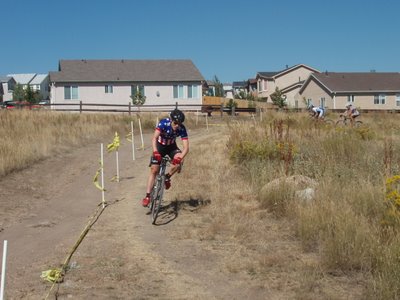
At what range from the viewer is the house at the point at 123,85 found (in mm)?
48719

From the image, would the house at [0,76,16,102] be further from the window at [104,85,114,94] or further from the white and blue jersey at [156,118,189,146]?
the white and blue jersey at [156,118,189,146]

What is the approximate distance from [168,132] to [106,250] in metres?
2.49

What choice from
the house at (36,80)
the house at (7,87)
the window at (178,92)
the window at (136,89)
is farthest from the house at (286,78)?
the house at (7,87)

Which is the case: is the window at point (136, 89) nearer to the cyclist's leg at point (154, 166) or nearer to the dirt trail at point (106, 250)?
the dirt trail at point (106, 250)

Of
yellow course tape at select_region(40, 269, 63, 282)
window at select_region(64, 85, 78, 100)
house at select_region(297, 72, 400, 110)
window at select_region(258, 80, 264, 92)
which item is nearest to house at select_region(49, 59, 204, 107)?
window at select_region(64, 85, 78, 100)

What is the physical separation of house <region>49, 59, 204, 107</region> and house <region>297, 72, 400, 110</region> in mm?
16625

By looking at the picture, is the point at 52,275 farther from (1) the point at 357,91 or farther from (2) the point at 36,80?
(2) the point at 36,80

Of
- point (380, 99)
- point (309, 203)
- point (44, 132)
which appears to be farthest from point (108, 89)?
point (309, 203)

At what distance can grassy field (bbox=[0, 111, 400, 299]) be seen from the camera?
5695 mm

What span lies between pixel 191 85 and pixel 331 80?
61.3ft

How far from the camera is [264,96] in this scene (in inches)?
3159

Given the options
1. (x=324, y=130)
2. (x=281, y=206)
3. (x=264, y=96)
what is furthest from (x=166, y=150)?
(x=264, y=96)

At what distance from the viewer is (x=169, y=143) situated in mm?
8766

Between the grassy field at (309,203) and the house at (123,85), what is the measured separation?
32806mm
